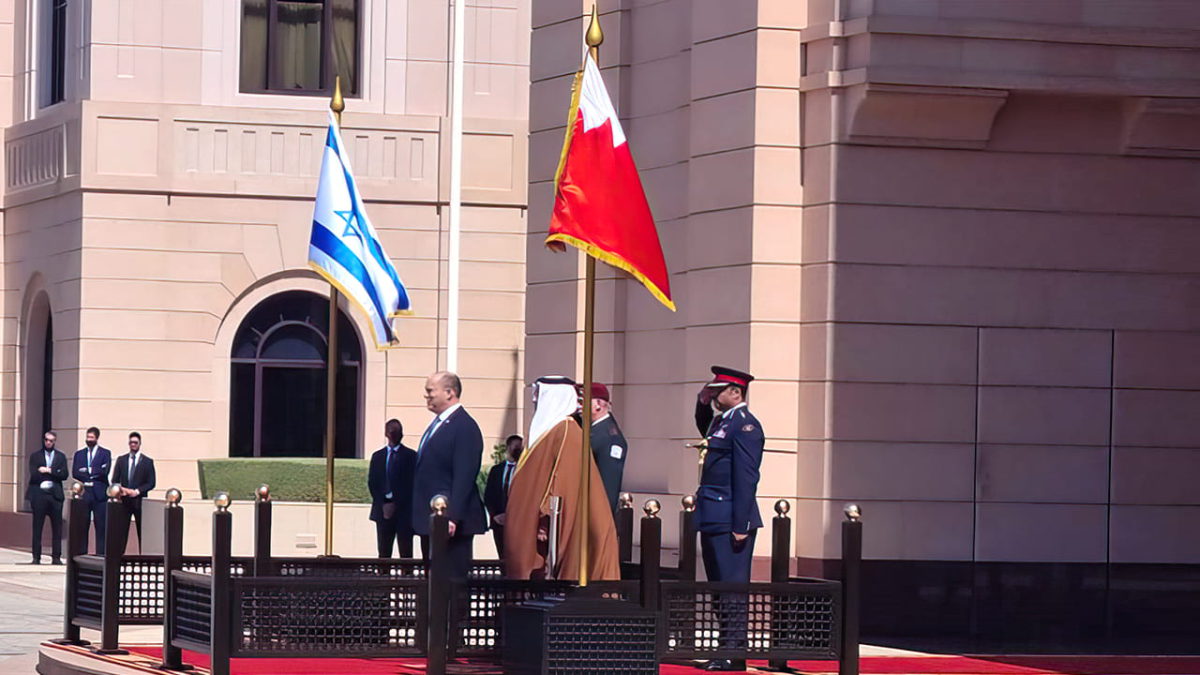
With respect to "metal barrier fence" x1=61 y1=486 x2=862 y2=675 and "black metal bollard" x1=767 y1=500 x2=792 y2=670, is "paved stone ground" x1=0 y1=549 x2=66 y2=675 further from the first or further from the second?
"black metal bollard" x1=767 y1=500 x2=792 y2=670

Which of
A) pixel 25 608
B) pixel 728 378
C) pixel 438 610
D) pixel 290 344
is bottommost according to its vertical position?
pixel 25 608

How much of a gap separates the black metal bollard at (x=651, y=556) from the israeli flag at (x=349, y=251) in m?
6.65

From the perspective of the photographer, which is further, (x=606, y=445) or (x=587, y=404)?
(x=606, y=445)

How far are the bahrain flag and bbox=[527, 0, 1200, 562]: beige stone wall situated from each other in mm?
5408

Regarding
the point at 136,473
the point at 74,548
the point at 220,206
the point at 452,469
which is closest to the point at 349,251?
the point at 74,548

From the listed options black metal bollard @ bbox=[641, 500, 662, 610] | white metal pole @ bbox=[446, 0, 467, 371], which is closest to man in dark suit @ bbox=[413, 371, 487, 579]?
black metal bollard @ bbox=[641, 500, 662, 610]

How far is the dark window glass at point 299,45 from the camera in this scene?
34094 millimetres

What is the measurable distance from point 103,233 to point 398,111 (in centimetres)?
463

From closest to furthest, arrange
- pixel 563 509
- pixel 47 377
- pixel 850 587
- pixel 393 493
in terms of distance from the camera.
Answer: pixel 850 587 < pixel 563 509 < pixel 393 493 < pixel 47 377

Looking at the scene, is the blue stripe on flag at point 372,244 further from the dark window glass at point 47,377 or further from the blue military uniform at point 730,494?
the dark window glass at point 47,377

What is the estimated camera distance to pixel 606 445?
1648 centimetres

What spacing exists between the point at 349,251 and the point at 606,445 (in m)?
4.35

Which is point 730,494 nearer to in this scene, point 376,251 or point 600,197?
point 600,197

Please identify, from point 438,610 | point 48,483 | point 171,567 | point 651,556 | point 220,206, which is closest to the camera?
point 651,556
